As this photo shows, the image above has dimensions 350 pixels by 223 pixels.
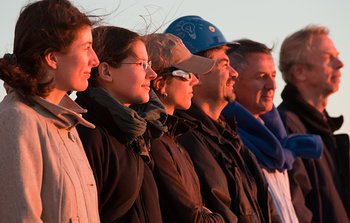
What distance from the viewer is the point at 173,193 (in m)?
5.89

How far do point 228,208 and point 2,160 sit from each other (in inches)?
98.7

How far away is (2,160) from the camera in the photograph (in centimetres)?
449

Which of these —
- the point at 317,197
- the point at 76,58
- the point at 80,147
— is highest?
the point at 76,58

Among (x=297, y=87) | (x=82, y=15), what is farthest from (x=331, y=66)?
(x=82, y=15)

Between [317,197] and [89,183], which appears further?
[317,197]

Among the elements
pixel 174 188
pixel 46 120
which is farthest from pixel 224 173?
pixel 46 120

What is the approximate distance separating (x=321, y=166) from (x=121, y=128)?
4.60 metres

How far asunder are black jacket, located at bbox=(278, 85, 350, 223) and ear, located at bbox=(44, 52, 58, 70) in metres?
4.53

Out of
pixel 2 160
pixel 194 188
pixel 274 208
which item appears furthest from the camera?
pixel 274 208

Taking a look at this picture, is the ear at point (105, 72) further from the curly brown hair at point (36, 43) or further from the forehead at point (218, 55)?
the forehead at point (218, 55)

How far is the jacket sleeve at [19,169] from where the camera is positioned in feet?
14.6

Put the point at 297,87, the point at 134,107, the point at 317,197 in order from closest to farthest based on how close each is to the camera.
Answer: the point at 134,107, the point at 317,197, the point at 297,87

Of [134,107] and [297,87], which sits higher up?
[134,107]

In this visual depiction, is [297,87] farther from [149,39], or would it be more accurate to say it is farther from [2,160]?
[2,160]
